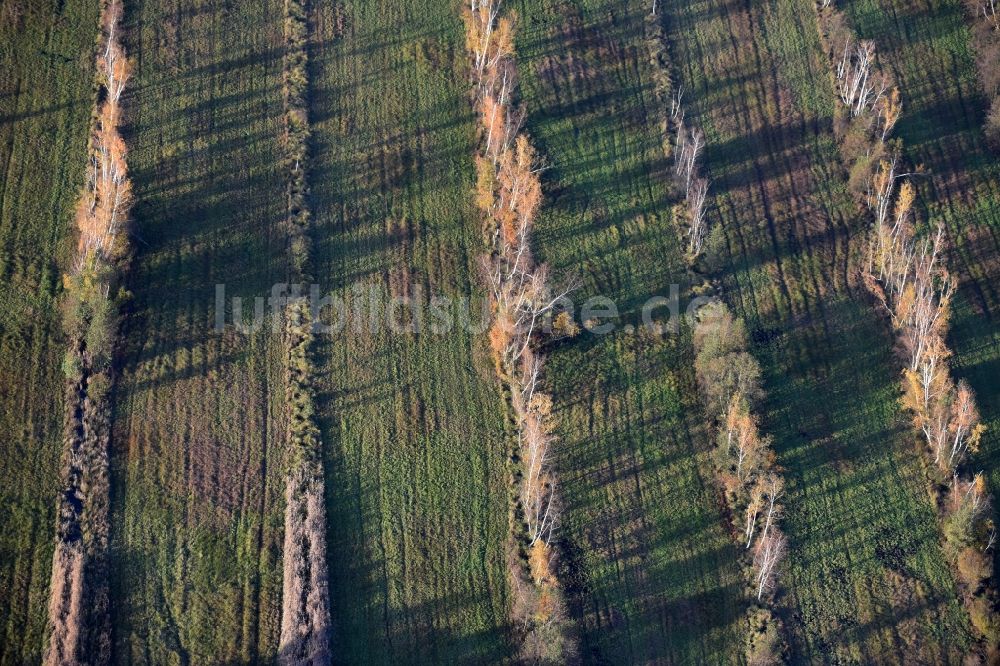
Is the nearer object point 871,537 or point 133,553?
point 133,553

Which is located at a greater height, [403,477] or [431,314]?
[431,314]

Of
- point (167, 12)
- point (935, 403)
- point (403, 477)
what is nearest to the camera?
point (403, 477)

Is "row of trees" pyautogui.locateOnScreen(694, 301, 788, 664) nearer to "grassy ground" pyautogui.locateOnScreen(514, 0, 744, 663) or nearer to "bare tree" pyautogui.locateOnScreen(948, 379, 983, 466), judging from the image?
"grassy ground" pyautogui.locateOnScreen(514, 0, 744, 663)

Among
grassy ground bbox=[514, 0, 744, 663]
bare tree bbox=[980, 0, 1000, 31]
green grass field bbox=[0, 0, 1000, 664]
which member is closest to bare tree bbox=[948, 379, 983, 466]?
green grass field bbox=[0, 0, 1000, 664]

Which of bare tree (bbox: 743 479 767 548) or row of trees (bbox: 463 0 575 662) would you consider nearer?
row of trees (bbox: 463 0 575 662)

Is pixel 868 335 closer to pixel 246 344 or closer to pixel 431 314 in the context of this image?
A: pixel 431 314

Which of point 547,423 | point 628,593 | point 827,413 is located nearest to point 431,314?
point 547,423

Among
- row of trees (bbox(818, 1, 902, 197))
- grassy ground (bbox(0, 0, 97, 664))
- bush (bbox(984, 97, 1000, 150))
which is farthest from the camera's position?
bush (bbox(984, 97, 1000, 150))

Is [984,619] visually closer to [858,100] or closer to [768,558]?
[768,558]
